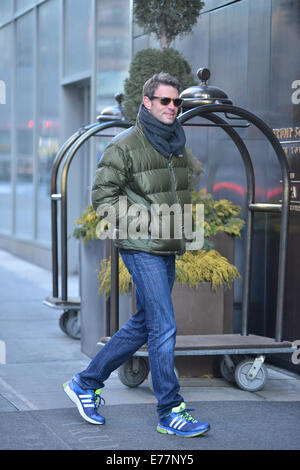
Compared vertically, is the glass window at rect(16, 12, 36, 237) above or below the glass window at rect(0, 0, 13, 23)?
below

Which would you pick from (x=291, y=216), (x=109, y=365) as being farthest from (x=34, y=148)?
(x=109, y=365)

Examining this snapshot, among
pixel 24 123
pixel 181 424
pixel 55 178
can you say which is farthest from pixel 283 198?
pixel 24 123

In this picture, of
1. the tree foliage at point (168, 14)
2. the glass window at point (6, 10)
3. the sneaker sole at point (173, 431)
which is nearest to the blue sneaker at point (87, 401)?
the sneaker sole at point (173, 431)

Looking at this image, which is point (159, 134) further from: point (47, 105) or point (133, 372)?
point (47, 105)

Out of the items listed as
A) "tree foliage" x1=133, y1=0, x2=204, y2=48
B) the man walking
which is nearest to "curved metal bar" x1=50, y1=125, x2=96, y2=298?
"tree foliage" x1=133, y1=0, x2=204, y2=48

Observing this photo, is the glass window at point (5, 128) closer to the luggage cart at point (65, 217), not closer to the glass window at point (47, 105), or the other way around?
the glass window at point (47, 105)

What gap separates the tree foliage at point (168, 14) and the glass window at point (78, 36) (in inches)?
190

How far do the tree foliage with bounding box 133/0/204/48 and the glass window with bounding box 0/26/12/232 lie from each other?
9552mm

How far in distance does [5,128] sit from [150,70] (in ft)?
34.4

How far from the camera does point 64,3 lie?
14.0 m

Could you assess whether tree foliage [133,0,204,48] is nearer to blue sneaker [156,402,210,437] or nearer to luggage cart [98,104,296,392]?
luggage cart [98,104,296,392]

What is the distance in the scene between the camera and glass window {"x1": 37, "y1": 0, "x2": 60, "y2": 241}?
573 inches

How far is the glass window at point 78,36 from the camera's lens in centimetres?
1307
